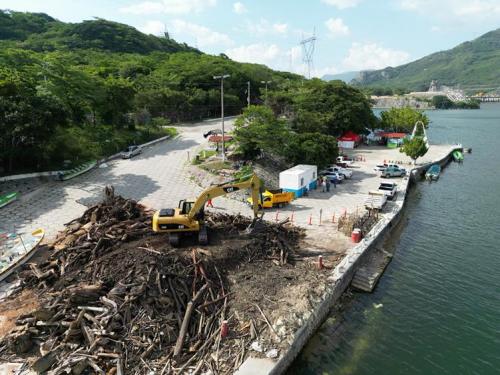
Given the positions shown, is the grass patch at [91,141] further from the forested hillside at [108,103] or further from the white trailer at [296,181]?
the white trailer at [296,181]

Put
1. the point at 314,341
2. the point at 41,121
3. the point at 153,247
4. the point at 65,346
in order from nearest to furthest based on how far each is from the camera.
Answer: the point at 65,346
the point at 314,341
the point at 153,247
the point at 41,121

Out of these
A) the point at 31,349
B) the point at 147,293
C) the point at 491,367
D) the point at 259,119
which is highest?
the point at 259,119

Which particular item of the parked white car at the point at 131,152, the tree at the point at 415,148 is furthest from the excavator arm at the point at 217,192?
the tree at the point at 415,148

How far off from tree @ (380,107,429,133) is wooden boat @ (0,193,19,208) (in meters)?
67.8

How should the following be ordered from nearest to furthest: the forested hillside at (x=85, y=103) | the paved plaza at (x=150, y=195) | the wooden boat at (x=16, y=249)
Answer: the wooden boat at (x=16, y=249), the paved plaza at (x=150, y=195), the forested hillside at (x=85, y=103)

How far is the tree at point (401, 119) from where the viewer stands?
73625 millimetres

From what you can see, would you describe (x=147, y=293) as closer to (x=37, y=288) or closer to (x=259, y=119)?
(x=37, y=288)

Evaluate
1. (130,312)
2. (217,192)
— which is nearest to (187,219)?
(217,192)

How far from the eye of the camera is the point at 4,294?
18484 mm

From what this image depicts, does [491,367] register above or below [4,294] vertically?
below

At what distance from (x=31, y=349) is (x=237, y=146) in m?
32.5

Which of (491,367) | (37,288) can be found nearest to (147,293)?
(37,288)

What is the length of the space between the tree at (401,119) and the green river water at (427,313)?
1679 inches

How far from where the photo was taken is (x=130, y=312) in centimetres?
1577
